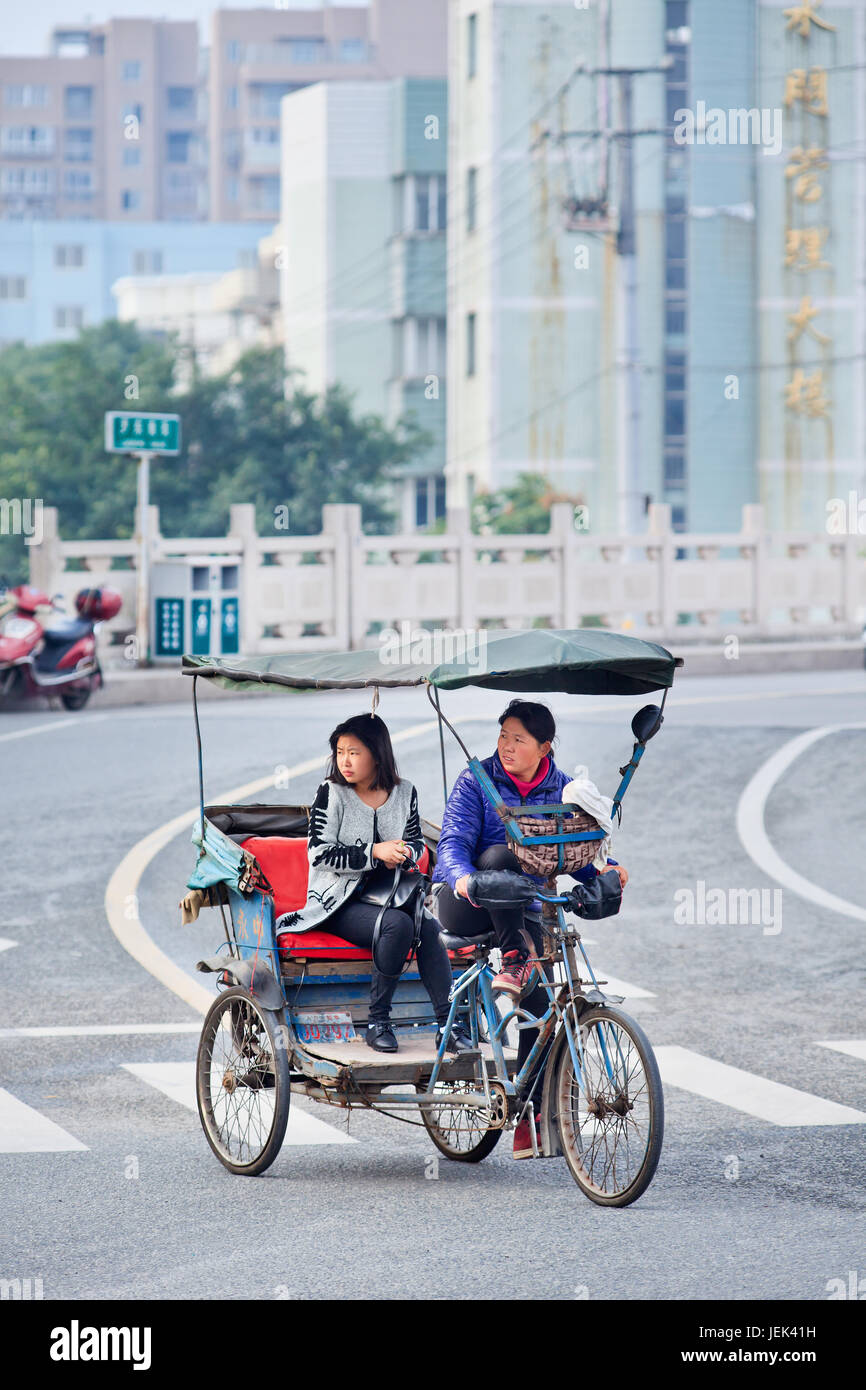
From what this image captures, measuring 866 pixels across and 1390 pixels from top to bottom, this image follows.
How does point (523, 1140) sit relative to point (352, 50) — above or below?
below

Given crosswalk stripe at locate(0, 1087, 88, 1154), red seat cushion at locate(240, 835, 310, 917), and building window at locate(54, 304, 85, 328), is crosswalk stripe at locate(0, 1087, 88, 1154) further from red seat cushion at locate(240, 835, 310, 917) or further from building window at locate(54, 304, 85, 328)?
building window at locate(54, 304, 85, 328)

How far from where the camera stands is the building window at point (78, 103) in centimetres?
16000

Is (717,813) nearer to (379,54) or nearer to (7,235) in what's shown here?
(379,54)

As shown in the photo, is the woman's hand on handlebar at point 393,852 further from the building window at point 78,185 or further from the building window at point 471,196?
the building window at point 78,185

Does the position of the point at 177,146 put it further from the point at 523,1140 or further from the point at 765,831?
the point at 523,1140

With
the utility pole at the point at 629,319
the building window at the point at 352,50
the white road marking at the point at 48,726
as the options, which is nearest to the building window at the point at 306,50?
the building window at the point at 352,50

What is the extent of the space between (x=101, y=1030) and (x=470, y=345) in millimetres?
51492

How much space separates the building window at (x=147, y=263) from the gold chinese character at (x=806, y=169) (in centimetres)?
7708

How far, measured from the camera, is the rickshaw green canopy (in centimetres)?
668

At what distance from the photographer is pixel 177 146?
160 m

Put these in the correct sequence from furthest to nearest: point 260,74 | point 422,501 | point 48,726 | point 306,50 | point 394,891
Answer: point 306,50
point 260,74
point 422,501
point 48,726
point 394,891

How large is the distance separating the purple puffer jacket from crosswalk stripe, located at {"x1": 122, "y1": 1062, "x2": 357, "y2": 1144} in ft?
4.16

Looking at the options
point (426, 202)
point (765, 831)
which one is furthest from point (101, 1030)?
point (426, 202)

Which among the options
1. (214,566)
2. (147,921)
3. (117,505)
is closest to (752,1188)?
(147,921)
